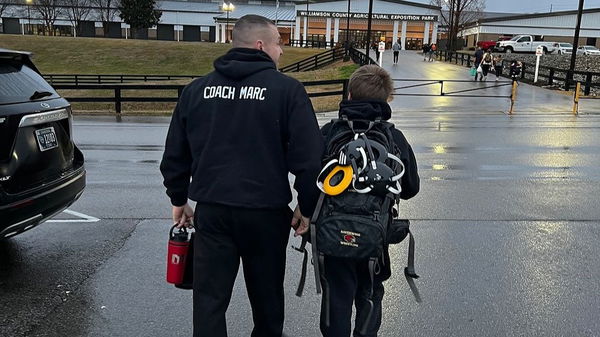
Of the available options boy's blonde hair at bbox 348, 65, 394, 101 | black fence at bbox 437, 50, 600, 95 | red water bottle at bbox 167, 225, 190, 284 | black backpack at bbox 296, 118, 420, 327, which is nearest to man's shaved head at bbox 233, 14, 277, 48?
boy's blonde hair at bbox 348, 65, 394, 101

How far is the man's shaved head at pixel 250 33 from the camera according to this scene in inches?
115

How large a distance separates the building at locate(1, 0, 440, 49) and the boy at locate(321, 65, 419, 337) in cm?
7381

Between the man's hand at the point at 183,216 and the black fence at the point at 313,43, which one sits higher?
the black fence at the point at 313,43

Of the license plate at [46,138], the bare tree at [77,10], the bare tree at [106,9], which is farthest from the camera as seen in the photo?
the bare tree at [106,9]

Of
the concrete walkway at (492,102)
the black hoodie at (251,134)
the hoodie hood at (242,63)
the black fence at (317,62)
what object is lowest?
the concrete walkway at (492,102)

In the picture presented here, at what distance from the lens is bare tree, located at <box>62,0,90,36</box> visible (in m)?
83.2

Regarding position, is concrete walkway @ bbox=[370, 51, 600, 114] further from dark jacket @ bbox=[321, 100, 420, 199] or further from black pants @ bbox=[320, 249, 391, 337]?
black pants @ bbox=[320, 249, 391, 337]

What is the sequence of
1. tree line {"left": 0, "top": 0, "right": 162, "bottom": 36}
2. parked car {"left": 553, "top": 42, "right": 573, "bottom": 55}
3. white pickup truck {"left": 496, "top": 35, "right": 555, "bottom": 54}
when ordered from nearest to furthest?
white pickup truck {"left": 496, "top": 35, "right": 555, "bottom": 54} < parked car {"left": 553, "top": 42, "right": 573, "bottom": 55} < tree line {"left": 0, "top": 0, "right": 162, "bottom": 36}

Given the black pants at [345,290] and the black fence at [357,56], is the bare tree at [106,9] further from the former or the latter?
the black pants at [345,290]

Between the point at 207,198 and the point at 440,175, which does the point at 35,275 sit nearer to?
the point at 207,198

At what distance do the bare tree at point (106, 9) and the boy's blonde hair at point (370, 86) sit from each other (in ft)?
294

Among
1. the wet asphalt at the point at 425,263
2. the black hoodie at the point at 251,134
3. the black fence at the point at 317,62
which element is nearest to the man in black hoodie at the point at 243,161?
the black hoodie at the point at 251,134

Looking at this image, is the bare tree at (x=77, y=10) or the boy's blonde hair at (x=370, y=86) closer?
the boy's blonde hair at (x=370, y=86)

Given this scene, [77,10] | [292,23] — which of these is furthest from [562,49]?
[77,10]
